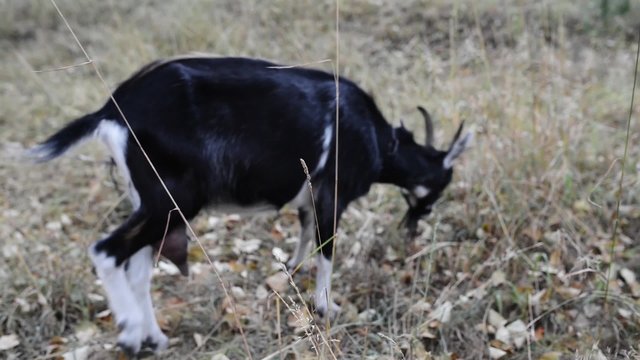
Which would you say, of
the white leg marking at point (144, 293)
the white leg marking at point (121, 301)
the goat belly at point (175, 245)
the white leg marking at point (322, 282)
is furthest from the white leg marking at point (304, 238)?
the white leg marking at point (121, 301)

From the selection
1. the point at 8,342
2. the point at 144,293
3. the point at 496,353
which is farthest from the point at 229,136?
the point at 496,353

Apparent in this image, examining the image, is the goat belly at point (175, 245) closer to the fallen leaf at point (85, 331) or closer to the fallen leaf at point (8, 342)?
the fallen leaf at point (85, 331)

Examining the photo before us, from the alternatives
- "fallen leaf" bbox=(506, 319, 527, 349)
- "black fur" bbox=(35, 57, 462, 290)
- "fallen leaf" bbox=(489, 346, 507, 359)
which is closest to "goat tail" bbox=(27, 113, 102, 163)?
"black fur" bbox=(35, 57, 462, 290)

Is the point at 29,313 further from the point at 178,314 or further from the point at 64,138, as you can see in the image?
the point at 64,138

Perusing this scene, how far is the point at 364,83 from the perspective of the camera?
6.13 metres

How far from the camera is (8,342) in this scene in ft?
11.1

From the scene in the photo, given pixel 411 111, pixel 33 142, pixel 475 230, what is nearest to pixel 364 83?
pixel 411 111

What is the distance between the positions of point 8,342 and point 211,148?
Result: 133cm

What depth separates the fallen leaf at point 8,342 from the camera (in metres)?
3.35

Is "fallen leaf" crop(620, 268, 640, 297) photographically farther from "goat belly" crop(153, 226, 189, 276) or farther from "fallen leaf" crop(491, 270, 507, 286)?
"goat belly" crop(153, 226, 189, 276)

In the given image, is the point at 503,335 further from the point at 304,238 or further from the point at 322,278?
the point at 304,238

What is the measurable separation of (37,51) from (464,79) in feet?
14.8

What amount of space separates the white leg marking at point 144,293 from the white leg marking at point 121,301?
0.20 ft

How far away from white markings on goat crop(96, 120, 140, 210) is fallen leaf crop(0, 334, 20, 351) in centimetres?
91
